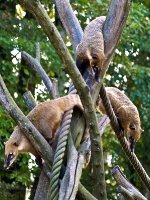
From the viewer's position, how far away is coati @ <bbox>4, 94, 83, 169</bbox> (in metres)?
3.53

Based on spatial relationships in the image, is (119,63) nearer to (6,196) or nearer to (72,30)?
(6,196)

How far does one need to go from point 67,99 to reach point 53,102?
0.27 m

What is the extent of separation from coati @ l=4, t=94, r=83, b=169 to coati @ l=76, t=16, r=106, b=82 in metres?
0.27

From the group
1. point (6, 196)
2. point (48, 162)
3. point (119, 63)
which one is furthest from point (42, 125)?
point (119, 63)

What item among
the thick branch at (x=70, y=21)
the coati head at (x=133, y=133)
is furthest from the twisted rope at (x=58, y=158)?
the coati head at (x=133, y=133)

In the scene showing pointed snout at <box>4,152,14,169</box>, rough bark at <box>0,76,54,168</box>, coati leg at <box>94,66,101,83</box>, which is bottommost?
pointed snout at <box>4,152,14,169</box>

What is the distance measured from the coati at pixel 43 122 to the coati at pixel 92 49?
27 centimetres

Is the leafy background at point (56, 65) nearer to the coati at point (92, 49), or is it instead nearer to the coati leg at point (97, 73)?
the coati at point (92, 49)

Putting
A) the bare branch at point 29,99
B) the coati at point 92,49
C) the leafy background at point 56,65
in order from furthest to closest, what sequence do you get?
1. the leafy background at point 56,65
2. the bare branch at point 29,99
3. the coati at point 92,49

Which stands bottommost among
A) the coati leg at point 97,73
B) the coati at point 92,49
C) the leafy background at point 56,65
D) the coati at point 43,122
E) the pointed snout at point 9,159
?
the leafy background at point 56,65

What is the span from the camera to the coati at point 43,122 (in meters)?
3.53

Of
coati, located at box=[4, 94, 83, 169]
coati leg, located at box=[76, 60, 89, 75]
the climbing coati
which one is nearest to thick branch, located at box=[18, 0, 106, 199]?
coati, located at box=[4, 94, 83, 169]

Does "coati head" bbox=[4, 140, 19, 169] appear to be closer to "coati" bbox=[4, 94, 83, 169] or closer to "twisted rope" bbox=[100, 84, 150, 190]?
"coati" bbox=[4, 94, 83, 169]

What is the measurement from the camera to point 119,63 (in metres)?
8.62
